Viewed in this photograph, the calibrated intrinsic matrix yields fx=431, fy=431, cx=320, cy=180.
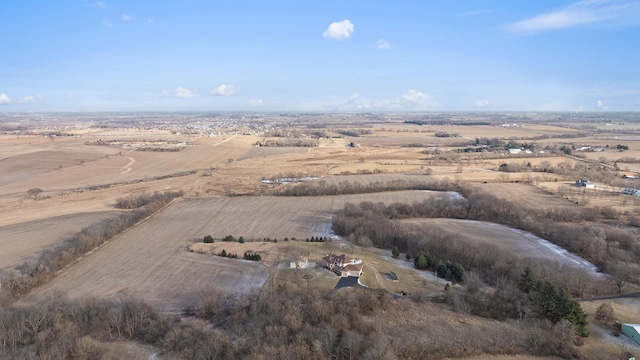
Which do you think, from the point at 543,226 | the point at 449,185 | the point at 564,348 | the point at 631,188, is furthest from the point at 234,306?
the point at 631,188

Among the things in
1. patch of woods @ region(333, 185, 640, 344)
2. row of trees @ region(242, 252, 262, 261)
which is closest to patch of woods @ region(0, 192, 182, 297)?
row of trees @ region(242, 252, 262, 261)

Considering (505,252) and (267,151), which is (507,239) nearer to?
(505,252)

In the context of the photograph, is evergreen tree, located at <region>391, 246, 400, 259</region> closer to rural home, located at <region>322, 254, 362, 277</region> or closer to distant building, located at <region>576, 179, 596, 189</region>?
rural home, located at <region>322, 254, 362, 277</region>

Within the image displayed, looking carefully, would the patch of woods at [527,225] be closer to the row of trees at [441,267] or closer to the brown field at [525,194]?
the brown field at [525,194]

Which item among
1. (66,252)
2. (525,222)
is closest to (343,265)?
(525,222)

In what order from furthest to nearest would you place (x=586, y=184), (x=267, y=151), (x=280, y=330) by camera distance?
(x=267, y=151) → (x=586, y=184) → (x=280, y=330)

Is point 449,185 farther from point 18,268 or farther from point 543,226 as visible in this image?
point 18,268

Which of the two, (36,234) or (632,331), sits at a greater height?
(632,331)
